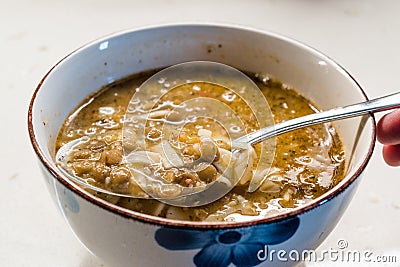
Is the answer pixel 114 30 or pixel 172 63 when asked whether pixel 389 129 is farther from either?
pixel 114 30

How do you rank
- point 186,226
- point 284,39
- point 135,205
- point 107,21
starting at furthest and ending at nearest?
point 107,21
point 284,39
point 135,205
point 186,226

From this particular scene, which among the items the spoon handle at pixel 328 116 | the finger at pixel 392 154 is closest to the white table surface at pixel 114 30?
the finger at pixel 392 154

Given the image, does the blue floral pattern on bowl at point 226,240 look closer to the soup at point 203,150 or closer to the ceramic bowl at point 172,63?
the ceramic bowl at point 172,63

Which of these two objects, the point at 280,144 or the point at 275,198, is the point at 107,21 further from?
the point at 275,198

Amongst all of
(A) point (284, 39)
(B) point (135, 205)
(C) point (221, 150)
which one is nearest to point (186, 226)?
(B) point (135, 205)

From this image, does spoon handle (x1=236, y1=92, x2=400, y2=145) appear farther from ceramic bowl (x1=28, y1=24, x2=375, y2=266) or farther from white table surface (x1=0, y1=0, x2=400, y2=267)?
white table surface (x1=0, y1=0, x2=400, y2=267)

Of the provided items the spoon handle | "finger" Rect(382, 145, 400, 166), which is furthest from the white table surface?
the spoon handle

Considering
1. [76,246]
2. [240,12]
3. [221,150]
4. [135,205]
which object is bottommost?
[76,246]
